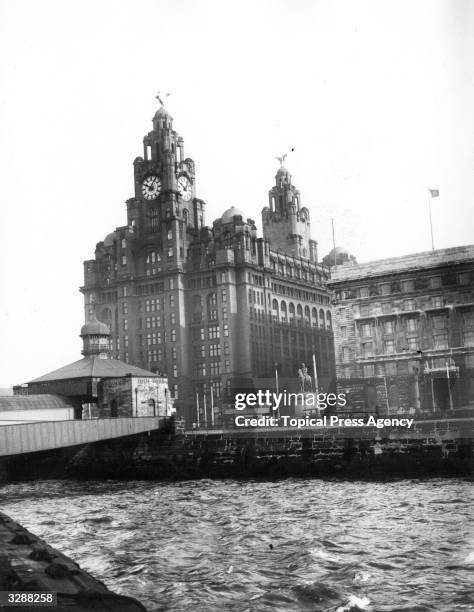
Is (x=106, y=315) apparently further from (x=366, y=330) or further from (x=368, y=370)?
(x=368, y=370)

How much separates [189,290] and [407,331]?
3523 cm

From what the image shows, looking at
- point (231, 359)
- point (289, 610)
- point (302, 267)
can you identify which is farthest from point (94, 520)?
point (302, 267)

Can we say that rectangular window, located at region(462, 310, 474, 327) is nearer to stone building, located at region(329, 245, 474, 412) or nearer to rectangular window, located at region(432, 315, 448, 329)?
stone building, located at region(329, 245, 474, 412)

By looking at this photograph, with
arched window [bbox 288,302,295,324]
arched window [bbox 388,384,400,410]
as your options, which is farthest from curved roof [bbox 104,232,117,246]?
arched window [bbox 388,384,400,410]

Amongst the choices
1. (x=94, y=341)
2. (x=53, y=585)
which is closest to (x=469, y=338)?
(x=94, y=341)

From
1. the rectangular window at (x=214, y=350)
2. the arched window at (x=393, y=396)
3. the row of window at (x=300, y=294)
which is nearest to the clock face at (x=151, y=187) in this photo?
the row of window at (x=300, y=294)

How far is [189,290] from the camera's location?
9738cm

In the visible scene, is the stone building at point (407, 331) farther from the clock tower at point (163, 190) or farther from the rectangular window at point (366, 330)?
the clock tower at point (163, 190)

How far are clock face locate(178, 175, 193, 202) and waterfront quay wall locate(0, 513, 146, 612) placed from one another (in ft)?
302

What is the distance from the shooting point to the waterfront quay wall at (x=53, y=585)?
34.2ft

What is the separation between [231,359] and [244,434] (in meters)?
40.0

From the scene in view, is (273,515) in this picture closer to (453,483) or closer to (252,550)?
(252,550)

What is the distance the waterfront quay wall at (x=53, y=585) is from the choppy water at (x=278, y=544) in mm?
3645

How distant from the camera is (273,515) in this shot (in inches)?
1160
